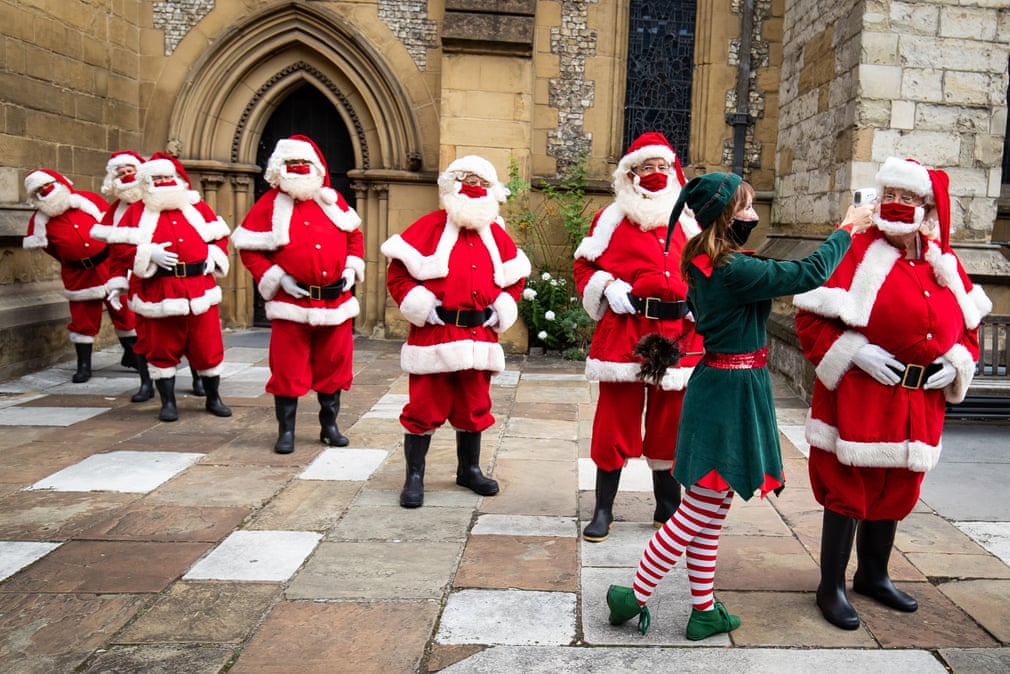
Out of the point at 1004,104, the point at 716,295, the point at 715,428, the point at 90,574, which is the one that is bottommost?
the point at 90,574

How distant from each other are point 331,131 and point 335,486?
6.70m

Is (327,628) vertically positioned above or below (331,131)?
below

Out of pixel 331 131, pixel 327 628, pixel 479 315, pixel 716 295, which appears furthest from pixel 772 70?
pixel 327 628

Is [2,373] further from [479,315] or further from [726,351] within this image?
[726,351]

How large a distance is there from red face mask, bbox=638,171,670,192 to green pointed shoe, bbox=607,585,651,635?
181 cm

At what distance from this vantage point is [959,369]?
10.3ft

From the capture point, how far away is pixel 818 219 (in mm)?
8047

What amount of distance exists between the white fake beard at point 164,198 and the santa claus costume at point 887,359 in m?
4.57

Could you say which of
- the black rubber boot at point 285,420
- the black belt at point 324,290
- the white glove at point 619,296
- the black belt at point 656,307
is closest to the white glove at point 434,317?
the white glove at point 619,296

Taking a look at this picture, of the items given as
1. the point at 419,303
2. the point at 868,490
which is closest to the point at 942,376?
the point at 868,490


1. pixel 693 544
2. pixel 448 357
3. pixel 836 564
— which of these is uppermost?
pixel 448 357

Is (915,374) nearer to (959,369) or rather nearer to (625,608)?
(959,369)

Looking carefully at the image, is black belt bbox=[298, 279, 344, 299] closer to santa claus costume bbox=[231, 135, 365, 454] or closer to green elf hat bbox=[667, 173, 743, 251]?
santa claus costume bbox=[231, 135, 365, 454]

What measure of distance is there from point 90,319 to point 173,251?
6.80 ft
